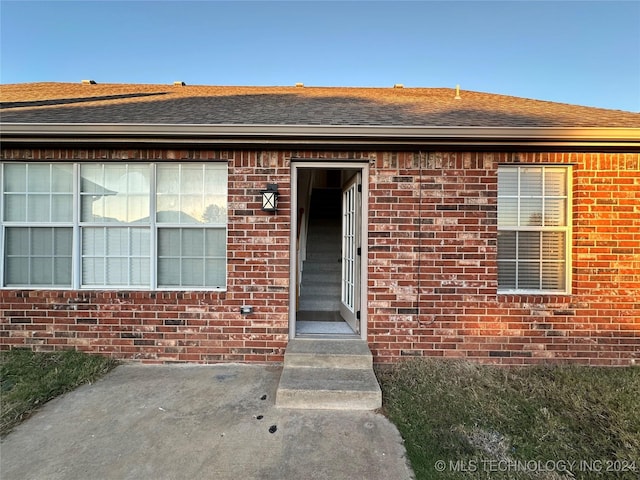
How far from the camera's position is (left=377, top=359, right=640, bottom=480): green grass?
2.22 m

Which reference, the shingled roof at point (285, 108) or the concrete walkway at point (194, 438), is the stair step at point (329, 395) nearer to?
Result: the concrete walkway at point (194, 438)

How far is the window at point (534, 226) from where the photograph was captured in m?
3.90

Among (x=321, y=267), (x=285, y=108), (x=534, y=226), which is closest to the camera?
(x=534, y=226)

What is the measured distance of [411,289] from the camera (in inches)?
151

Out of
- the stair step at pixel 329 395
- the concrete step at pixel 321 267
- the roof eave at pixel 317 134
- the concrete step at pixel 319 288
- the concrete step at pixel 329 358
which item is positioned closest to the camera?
the stair step at pixel 329 395

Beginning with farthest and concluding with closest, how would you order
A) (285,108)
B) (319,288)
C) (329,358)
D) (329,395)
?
(319,288) → (285,108) → (329,358) → (329,395)

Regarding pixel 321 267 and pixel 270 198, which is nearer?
pixel 270 198

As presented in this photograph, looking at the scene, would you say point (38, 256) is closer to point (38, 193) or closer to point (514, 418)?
point (38, 193)

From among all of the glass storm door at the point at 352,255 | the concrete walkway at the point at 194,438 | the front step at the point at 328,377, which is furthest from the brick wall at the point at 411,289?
the concrete walkway at the point at 194,438

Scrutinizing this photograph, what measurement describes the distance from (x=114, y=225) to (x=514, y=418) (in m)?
4.64

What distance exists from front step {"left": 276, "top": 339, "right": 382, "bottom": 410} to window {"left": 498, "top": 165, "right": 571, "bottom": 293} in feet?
6.66

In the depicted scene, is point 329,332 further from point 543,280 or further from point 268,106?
point 268,106

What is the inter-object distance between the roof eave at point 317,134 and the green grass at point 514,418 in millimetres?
2556

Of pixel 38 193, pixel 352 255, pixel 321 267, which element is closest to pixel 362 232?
pixel 352 255
